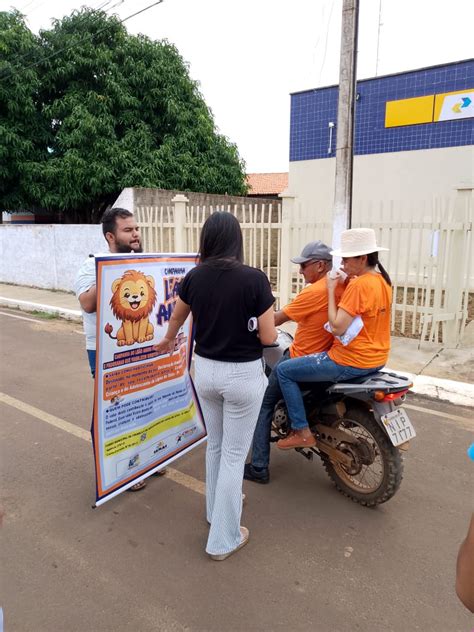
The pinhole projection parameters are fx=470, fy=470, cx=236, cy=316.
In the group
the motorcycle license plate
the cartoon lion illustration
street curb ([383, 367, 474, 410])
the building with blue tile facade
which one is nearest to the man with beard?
the cartoon lion illustration

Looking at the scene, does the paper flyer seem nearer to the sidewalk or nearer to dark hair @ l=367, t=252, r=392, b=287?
dark hair @ l=367, t=252, r=392, b=287

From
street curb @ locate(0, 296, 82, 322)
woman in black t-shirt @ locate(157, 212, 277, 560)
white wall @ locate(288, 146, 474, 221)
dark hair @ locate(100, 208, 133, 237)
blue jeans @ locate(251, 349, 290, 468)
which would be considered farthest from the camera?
white wall @ locate(288, 146, 474, 221)

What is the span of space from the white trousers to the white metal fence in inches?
161

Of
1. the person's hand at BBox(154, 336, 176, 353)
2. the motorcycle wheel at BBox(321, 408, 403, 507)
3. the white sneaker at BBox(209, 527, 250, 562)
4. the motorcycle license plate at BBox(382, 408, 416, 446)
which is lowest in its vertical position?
the white sneaker at BBox(209, 527, 250, 562)

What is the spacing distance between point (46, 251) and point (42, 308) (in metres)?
2.93

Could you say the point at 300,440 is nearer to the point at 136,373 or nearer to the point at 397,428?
the point at 397,428

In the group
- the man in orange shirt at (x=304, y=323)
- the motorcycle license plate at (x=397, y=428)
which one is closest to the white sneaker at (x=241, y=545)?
the man in orange shirt at (x=304, y=323)

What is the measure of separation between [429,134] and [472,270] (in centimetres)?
359

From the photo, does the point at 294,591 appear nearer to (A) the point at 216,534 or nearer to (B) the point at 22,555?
(A) the point at 216,534

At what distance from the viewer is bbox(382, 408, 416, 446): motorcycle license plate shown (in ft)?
8.94

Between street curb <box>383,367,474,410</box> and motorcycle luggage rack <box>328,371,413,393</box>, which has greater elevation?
motorcycle luggage rack <box>328,371,413,393</box>

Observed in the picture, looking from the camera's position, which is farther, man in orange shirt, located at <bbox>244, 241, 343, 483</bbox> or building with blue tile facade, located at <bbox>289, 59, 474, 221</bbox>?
building with blue tile facade, located at <bbox>289, 59, 474, 221</bbox>

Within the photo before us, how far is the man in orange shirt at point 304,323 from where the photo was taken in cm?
289

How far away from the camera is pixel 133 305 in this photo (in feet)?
9.29
